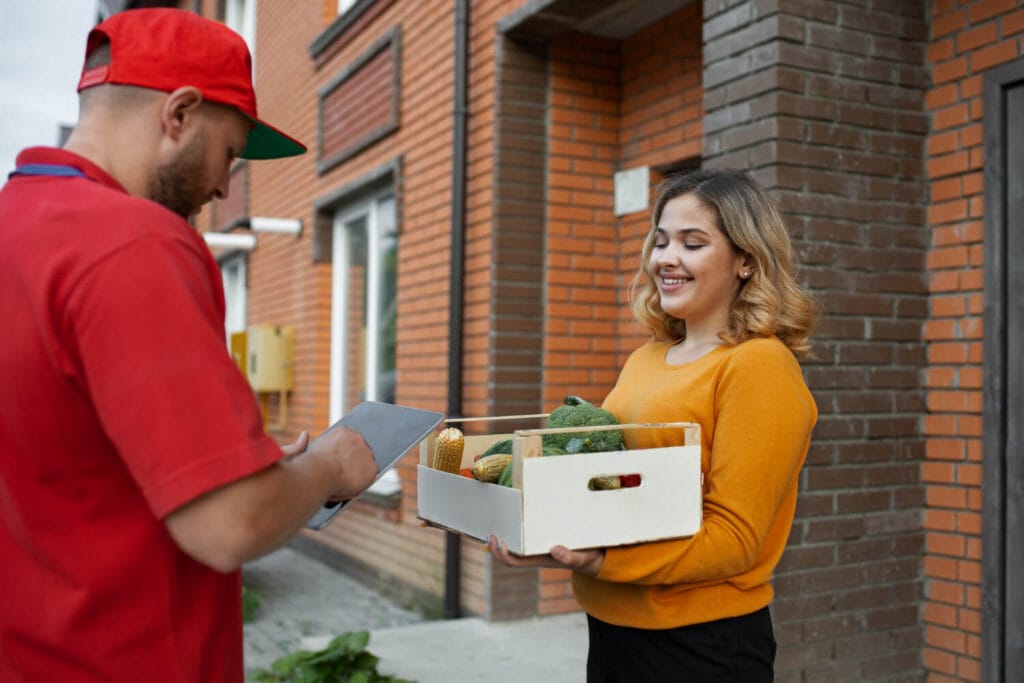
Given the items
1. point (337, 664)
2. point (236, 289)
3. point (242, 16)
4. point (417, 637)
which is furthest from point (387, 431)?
point (242, 16)

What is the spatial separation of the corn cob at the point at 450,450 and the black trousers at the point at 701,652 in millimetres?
525

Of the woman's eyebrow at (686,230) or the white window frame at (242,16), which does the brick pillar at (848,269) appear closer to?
the woman's eyebrow at (686,230)

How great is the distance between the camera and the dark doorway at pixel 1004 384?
3.33 m

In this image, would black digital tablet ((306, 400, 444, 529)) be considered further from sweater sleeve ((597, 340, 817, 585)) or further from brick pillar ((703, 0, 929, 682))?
brick pillar ((703, 0, 929, 682))

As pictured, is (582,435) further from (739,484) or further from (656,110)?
(656,110)

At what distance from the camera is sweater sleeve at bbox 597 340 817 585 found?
6.26 ft

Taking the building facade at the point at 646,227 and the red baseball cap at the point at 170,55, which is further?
the building facade at the point at 646,227

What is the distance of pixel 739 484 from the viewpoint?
1.94 metres

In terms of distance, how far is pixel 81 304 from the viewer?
1232mm

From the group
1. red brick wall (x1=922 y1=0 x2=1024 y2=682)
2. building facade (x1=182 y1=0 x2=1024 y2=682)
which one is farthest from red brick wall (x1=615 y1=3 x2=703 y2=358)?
red brick wall (x1=922 y1=0 x2=1024 y2=682)

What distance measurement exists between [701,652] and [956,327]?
85.3 inches

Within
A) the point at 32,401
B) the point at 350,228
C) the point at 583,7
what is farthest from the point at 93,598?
the point at 350,228

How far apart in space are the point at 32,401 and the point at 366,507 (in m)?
6.11

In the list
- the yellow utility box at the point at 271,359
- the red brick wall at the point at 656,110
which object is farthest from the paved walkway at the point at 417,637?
the yellow utility box at the point at 271,359
